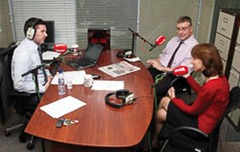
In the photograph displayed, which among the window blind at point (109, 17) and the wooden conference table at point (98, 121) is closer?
the wooden conference table at point (98, 121)

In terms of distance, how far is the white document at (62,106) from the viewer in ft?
6.14

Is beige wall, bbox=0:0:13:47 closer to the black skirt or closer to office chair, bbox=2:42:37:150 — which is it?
office chair, bbox=2:42:37:150

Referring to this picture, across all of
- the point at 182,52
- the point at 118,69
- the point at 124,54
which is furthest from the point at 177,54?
the point at 118,69

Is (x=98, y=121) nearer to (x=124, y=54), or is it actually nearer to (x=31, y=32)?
(x=31, y=32)

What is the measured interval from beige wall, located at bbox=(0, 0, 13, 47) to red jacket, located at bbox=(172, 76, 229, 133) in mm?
2813

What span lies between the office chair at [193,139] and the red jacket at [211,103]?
0.06m

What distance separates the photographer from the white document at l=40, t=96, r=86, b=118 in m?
1.87

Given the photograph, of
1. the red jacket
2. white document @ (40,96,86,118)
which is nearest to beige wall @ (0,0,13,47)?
white document @ (40,96,86,118)

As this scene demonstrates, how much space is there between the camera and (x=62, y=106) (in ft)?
6.46

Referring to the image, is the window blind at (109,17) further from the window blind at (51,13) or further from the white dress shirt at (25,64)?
the white dress shirt at (25,64)

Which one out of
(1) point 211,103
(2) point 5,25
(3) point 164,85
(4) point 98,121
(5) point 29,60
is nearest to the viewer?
(4) point 98,121

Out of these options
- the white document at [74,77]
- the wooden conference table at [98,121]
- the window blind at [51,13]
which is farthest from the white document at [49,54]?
the wooden conference table at [98,121]

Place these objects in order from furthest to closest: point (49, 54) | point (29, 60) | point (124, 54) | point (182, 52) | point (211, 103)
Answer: point (49, 54)
point (124, 54)
point (182, 52)
point (29, 60)
point (211, 103)

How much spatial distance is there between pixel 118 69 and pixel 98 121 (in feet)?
3.22
